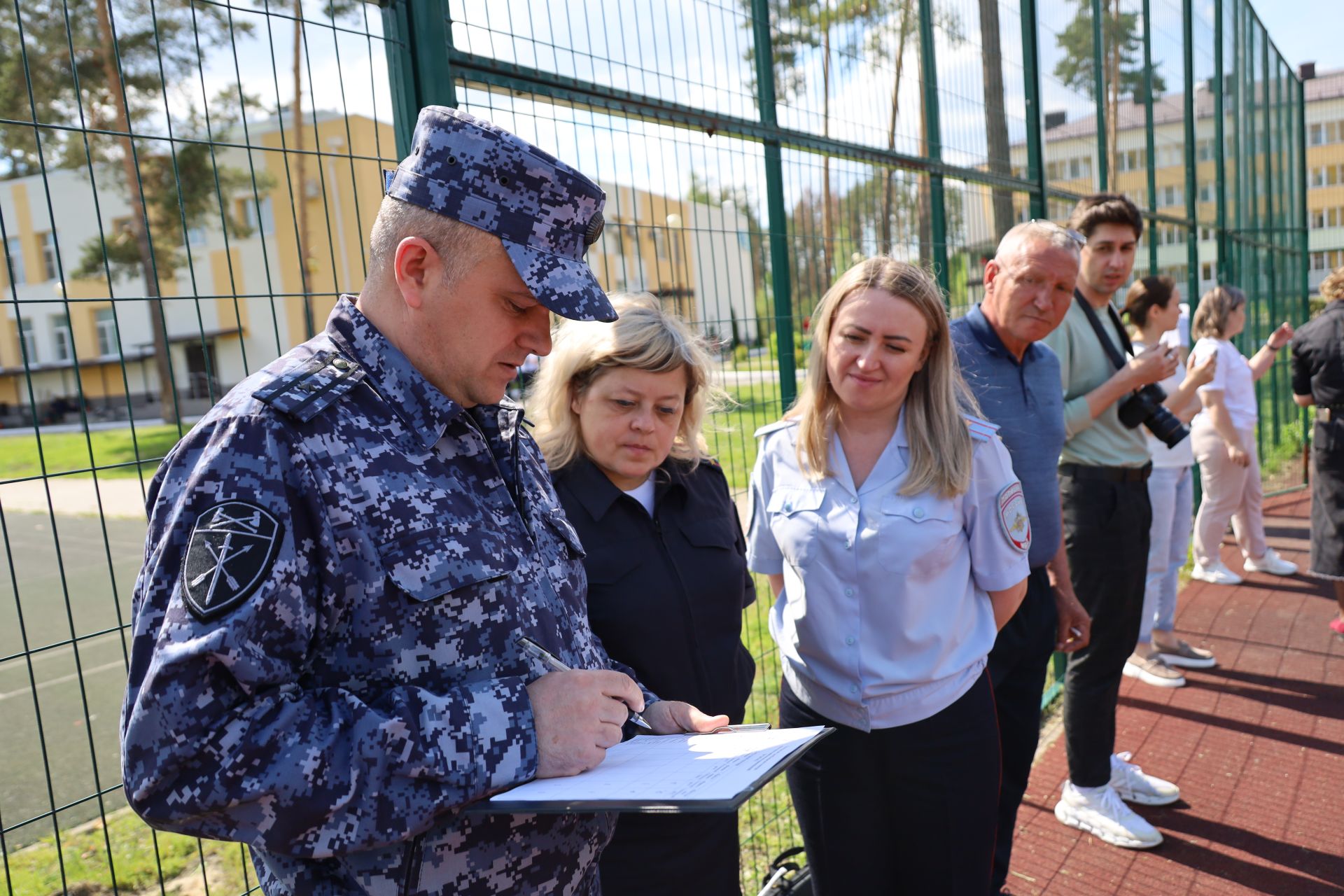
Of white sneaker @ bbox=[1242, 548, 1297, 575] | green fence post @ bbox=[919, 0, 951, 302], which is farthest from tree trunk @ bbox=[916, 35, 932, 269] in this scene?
white sneaker @ bbox=[1242, 548, 1297, 575]

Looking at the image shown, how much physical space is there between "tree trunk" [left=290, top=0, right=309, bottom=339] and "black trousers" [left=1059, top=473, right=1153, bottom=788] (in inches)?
111

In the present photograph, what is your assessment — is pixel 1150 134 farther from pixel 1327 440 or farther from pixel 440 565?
pixel 440 565

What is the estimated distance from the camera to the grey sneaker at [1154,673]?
4902 mm

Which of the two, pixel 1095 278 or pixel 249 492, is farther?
pixel 1095 278

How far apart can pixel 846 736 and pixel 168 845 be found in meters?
2.95

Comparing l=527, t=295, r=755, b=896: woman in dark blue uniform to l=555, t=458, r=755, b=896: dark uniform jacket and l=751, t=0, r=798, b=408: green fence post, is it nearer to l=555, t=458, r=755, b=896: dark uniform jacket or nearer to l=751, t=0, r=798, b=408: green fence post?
l=555, t=458, r=755, b=896: dark uniform jacket

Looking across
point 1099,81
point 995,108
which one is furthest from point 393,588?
point 1099,81

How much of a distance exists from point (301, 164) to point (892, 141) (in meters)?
2.67

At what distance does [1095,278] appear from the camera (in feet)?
12.0

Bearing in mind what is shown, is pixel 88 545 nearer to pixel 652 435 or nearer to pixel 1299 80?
pixel 652 435

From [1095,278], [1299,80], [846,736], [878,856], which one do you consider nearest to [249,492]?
[846,736]

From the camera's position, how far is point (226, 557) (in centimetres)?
103

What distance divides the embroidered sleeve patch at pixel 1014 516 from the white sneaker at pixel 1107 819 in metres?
1.75

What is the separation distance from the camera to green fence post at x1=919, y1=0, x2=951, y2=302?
4.13 m
